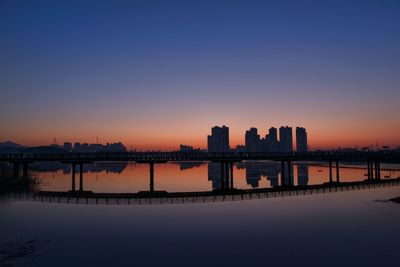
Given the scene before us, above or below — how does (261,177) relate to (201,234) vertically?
above

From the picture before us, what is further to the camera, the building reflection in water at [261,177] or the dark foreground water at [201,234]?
the building reflection in water at [261,177]

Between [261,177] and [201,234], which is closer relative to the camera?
[201,234]

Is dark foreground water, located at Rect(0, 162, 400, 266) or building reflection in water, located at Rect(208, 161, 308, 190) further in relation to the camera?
building reflection in water, located at Rect(208, 161, 308, 190)

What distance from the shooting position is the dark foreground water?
20.3 meters

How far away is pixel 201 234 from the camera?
2694 centimetres

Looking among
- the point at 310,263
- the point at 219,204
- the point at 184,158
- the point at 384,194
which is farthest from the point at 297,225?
the point at 184,158

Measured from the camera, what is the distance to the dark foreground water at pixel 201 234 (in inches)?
800

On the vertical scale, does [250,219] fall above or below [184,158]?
below

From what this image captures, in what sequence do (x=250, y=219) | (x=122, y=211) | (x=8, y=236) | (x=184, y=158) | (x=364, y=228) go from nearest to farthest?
1. (x=8, y=236)
2. (x=364, y=228)
3. (x=250, y=219)
4. (x=122, y=211)
5. (x=184, y=158)

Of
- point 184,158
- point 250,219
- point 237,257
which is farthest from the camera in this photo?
point 184,158

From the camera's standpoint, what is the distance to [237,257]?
2075 centimetres

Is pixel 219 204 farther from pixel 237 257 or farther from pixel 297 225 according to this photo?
pixel 237 257

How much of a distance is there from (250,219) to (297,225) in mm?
4474

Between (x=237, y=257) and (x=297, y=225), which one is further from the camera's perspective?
(x=297, y=225)
